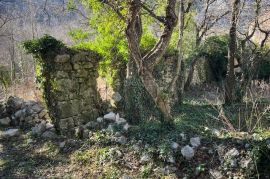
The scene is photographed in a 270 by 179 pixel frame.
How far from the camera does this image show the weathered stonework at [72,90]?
24.8 feet

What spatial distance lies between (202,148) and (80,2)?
23.9 feet

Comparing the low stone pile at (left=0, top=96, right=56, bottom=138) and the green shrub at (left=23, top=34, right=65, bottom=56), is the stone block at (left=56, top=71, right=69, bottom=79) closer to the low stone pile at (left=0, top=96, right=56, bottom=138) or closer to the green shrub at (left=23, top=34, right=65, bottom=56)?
the green shrub at (left=23, top=34, right=65, bottom=56)

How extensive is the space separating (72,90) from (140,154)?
2.94 m

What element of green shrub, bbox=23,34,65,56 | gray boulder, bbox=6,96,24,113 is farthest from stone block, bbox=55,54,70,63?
gray boulder, bbox=6,96,24,113

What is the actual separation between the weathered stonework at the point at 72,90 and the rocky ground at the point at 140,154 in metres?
0.68

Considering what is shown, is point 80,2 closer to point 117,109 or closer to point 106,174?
point 117,109

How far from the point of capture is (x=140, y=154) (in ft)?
18.3

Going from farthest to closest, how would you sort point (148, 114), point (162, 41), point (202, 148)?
point (148, 114) → point (162, 41) → point (202, 148)

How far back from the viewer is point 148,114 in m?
8.40

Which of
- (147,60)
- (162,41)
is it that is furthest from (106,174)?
(162,41)

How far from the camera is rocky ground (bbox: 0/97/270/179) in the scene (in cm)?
493

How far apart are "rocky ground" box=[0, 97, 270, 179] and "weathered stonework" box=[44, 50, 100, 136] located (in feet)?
2.22

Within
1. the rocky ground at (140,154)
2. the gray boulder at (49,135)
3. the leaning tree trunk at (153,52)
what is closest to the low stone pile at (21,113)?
the gray boulder at (49,135)

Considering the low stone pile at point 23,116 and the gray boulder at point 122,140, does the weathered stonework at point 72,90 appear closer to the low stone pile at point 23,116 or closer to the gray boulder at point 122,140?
the low stone pile at point 23,116
